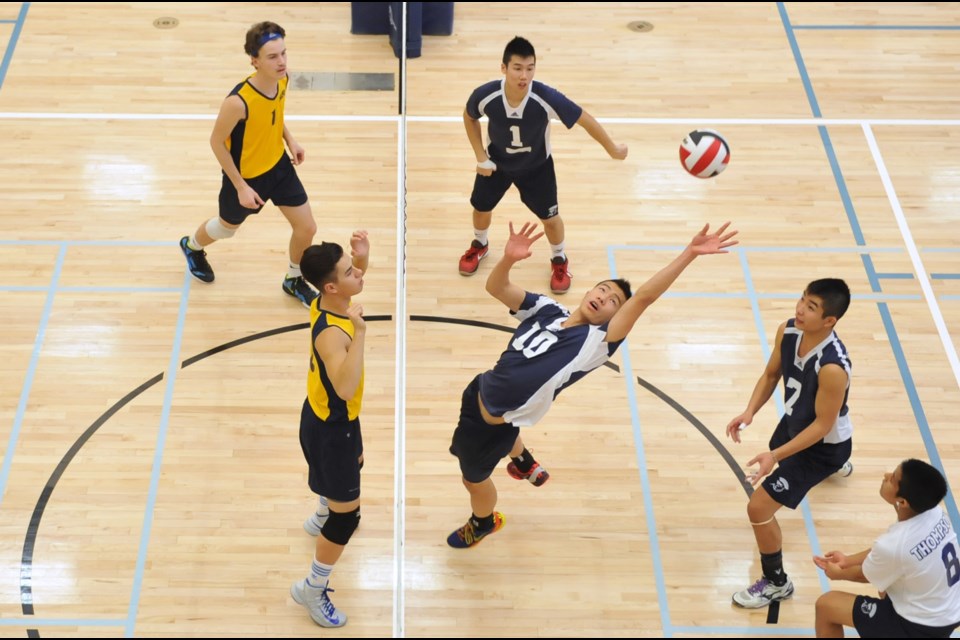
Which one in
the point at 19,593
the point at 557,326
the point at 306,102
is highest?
the point at 557,326

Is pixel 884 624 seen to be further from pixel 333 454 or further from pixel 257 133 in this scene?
pixel 257 133

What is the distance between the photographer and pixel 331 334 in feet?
16.5

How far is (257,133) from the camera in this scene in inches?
259

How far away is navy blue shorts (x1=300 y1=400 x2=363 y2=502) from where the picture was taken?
5.23 meters

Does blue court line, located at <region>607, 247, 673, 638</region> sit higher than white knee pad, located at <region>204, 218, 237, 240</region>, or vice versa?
white knee pad, located at <region>204, 218, 237, 240</region>

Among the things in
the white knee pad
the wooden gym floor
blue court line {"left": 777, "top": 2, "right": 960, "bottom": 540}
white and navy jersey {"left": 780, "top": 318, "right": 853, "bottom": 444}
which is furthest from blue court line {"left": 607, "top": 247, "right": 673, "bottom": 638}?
the white knee pad

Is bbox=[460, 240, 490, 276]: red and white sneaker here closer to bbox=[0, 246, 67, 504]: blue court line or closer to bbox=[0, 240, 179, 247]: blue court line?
bbox=[0, 240, 179, 247]: blue court line

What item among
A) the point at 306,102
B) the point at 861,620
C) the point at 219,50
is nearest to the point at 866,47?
the point at 306,102

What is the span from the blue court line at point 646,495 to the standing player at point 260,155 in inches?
83.0

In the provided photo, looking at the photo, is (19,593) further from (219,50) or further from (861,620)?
(219,50)

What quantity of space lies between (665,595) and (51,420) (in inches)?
144

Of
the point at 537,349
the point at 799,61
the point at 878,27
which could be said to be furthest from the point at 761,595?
the point at 878,27

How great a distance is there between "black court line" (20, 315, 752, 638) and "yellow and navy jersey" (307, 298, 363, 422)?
1913mm

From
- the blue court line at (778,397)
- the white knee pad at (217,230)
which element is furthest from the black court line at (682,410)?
the white knee pad at (217,230)
